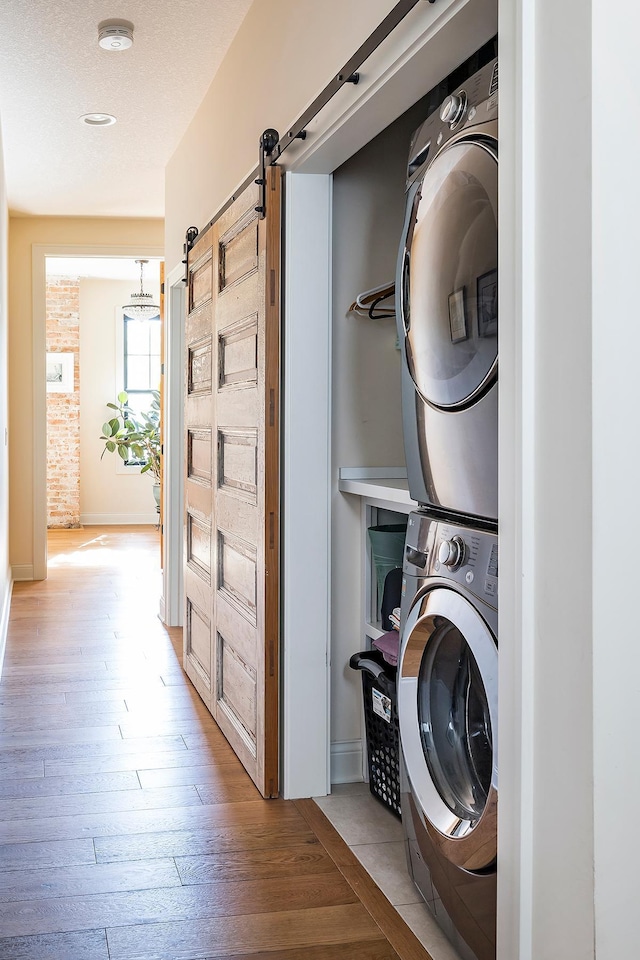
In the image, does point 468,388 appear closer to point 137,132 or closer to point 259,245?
point 259,245

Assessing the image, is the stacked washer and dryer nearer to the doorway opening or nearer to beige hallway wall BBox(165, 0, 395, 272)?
beige hallway wall BBox(165, 0, 395, 272)

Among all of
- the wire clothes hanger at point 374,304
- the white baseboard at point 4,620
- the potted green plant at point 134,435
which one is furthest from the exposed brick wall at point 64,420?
the wire clothes hanger at point 374,304

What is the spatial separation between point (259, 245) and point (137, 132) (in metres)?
2.29

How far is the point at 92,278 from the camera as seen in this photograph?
10.2 meters

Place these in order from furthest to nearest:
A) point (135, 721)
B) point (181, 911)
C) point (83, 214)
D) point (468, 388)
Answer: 1. point (83, 214)
2. point (135, 721)
3. point (181, 911)
4. point (468, 388)

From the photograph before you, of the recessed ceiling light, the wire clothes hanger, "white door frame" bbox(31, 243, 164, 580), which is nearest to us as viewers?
the wire clothes hanger

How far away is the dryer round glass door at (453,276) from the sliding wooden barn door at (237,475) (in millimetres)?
836

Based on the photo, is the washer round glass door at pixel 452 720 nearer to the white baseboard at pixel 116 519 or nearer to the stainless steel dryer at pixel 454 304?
the stainless steel dryer at pixel 454 304

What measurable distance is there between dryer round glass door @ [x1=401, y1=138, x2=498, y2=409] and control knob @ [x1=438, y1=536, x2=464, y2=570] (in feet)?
0.88

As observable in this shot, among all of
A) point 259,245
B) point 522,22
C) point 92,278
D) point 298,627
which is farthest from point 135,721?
point 92,278

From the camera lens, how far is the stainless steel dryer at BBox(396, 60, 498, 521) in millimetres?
1639

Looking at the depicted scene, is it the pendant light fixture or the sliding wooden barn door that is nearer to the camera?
the sliding wooden barn door

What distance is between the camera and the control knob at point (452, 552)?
1.76 metres

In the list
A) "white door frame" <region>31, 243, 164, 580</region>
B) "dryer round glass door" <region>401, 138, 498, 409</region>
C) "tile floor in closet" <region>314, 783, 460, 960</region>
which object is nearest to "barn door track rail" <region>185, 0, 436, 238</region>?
"dryer round glass door" <region>401, 138, 498, 409</region>
